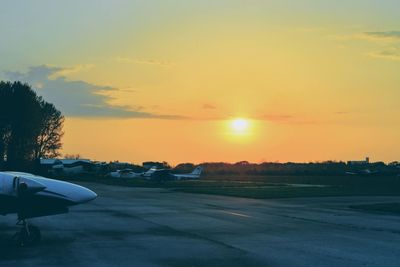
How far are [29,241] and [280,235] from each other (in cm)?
720

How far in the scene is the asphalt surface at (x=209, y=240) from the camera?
11531 millimetres

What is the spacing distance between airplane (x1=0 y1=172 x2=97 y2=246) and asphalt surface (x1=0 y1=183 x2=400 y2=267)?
20.6 inches

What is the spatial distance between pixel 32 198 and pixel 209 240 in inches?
192

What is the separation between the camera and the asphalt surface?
11531 millimetres

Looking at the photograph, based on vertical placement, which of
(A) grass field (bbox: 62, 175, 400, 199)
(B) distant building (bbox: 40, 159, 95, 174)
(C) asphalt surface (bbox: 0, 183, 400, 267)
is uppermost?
(B) distant building (bbox: 40, 159, 95, 174)

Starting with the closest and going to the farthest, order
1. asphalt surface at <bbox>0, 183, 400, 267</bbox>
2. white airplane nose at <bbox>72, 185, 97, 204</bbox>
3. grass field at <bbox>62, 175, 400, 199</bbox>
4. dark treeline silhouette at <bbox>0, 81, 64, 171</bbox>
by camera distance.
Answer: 1. asphalt surface at <bbox>0, 183, 400, 267</bbox>
2. white airplane nose at <bbox>72, 185, 97, 204</bbox>
3. grass field at <bbox>62, 175, 400, 199</bbox>
4. dark treeline silhouette at <bbox>0, 81, 64, 171</bbox>

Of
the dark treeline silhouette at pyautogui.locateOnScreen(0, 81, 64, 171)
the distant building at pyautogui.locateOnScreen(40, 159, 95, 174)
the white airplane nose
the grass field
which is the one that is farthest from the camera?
the distant building at pyautogui.locateOnScreen(40, 159, 95, 174)

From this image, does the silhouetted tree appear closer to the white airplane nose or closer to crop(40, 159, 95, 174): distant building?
crop(40, 159, 95, 174): distant building

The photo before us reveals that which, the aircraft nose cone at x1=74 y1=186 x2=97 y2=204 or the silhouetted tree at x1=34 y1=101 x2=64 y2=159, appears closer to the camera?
the aircraft nose cone at x1=74 y1=186 x2=97 y2=204

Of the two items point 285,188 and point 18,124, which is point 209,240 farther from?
point 18,124

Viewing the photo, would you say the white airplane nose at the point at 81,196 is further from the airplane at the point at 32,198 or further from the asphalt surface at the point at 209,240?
the asphalt surface at the point at 209,240

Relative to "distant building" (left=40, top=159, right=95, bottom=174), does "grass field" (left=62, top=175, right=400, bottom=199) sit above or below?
below

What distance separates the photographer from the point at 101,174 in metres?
106

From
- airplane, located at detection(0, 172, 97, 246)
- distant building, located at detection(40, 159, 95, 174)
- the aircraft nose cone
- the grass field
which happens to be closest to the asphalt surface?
airplane, located at detection(0, 172, 97, 246)
